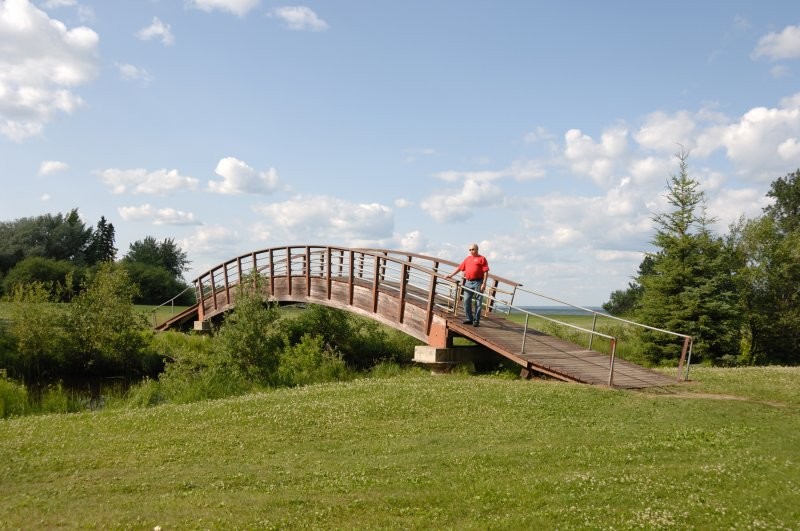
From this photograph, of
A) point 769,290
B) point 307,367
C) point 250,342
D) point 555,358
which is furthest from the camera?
point 769,290

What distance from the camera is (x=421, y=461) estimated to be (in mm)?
9508

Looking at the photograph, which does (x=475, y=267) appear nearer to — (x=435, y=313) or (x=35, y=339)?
(x=435, y=313)

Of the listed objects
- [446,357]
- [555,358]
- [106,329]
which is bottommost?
[106,329]

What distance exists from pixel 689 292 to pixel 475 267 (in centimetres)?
1325

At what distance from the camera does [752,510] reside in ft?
24.1

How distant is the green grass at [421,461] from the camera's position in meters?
7.32

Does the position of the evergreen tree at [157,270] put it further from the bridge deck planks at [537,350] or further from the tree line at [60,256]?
the bridge deck planks at [537,350]

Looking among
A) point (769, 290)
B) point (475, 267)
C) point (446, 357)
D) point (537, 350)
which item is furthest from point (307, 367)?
point (769, 290)

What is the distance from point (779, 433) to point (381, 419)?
6800 mm

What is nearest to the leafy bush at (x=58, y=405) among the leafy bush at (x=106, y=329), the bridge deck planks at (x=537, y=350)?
the leafy bush at (x=106, y=329)

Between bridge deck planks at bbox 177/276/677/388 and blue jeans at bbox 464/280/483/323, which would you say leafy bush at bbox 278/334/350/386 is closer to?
bridge deck planks at bbox 177/276/677/388

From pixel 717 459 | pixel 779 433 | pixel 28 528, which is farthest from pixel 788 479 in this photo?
pixel 28 528

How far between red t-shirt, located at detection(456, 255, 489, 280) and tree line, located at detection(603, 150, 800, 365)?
456 inches

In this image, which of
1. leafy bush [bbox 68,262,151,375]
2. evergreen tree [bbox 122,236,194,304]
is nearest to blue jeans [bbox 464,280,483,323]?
leafy bush [bbox 68,262,151,375]
